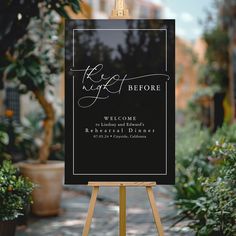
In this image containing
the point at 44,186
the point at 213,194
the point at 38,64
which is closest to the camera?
the point at 213,194

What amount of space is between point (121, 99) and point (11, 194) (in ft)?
4.37

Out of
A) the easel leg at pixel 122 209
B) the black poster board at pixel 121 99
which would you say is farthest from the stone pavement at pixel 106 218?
the black poster board at pixel 121 99

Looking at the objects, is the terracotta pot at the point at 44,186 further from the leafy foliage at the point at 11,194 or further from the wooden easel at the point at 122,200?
the wooden easel at the point at 122,200

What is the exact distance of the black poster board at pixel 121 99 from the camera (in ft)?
13.0

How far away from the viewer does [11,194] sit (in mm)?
4168

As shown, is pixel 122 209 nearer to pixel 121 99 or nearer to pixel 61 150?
pixel 121 99

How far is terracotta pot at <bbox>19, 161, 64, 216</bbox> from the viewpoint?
241 inches

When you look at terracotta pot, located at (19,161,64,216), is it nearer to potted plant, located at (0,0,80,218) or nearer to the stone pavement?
potted plant, located at (0,0,80,218)

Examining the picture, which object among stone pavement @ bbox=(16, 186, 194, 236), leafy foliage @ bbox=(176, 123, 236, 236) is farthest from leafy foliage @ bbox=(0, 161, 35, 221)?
leafy foliage @ bbox=(176, 123, 236, 236)

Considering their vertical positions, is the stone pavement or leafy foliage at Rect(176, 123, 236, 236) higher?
leafy foliage at Rect(176, 123, 236, 236)

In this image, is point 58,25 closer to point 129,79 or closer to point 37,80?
point 37,80

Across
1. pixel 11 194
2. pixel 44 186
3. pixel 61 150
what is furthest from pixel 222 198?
pixel 61 150

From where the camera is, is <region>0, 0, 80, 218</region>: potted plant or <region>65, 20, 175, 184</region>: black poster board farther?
<region>0, 0, 80, 218</region>: potted plant

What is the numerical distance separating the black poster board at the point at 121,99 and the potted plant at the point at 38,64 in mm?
1618
